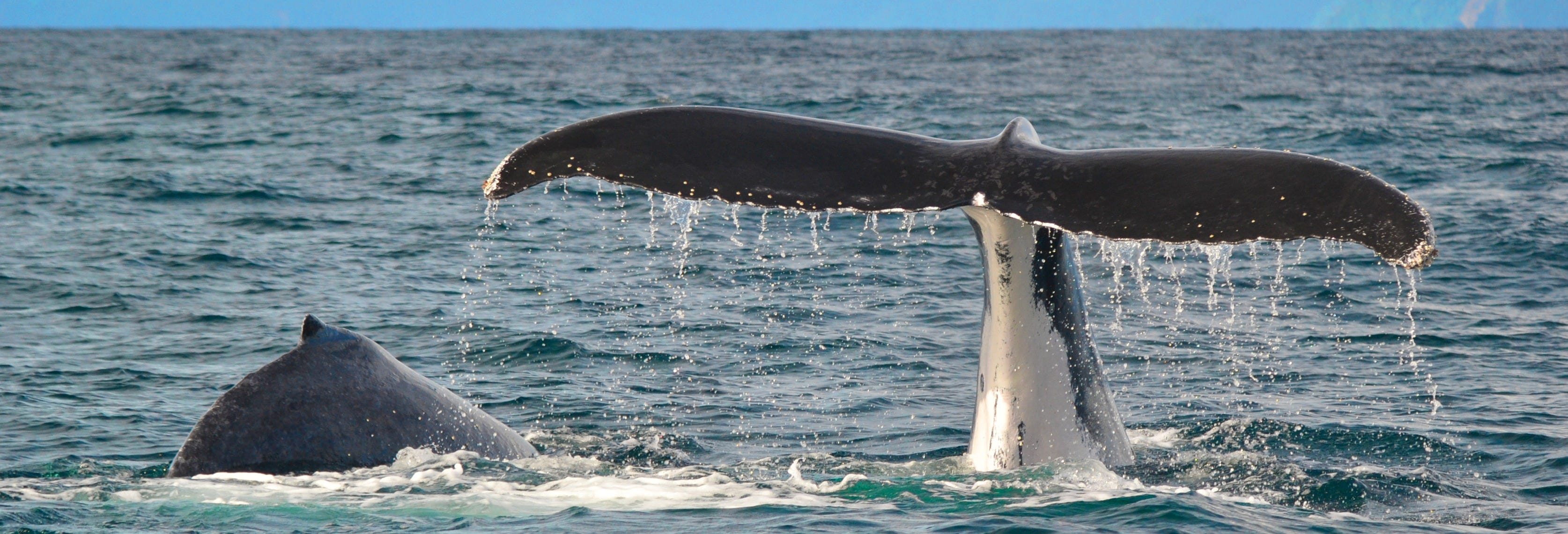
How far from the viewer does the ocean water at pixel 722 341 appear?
6.59 metres

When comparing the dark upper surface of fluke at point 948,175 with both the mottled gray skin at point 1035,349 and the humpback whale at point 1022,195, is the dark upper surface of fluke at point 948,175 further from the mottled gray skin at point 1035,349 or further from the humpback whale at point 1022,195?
the mottled gray skin at point 1035,349

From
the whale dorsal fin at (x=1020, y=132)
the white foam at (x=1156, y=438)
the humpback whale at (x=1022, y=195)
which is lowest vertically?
the white foam at (x=1156, y=438)

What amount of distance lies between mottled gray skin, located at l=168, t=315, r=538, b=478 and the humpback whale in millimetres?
1535

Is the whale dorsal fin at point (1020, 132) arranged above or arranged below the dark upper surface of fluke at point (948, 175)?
above

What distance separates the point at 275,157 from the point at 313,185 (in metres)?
3.29

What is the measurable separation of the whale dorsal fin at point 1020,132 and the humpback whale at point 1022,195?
2 cm

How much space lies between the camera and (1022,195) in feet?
18.4

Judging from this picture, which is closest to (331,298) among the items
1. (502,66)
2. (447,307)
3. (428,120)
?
(447,307)

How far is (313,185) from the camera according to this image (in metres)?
20.7

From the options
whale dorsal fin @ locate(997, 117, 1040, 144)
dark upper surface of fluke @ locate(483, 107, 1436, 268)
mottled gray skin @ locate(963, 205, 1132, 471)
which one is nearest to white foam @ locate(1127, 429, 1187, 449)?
mottled gray skin @ locate(963, 205, 1132, 471)

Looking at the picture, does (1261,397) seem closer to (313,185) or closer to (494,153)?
(313,185)

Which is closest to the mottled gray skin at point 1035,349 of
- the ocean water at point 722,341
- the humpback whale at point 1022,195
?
the humpback whale at point 1022,195

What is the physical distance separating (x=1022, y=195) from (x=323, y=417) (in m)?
3.24

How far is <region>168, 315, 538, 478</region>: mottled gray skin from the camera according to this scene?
655cm
